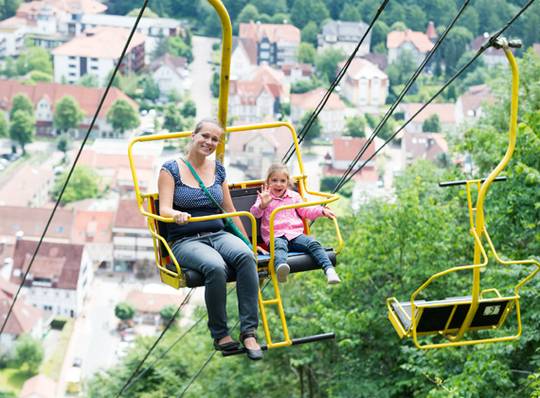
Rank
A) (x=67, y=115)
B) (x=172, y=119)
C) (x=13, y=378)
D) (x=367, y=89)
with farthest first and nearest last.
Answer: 1. (x=367, y=89)
2. (x=67, y=115)
3. (x=172, y=119)
4. (x=13, y=378)

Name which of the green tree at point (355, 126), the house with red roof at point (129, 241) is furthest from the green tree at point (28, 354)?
the green tree at point (355, 126)

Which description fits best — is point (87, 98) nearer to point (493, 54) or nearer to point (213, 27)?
point (213, 27)

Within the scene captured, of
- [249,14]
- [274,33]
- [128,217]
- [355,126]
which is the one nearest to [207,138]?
[128,217]

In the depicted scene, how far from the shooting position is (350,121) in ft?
275

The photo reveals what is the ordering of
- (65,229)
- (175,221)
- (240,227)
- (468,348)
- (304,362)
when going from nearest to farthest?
1. (175,221)
2. (240,227)
3. (468,348)
4. (304,362)
5. (65,229)

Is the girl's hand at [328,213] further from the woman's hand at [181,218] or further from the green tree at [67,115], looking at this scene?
the green tree at [67,115]

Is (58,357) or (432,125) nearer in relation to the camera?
(58,357)

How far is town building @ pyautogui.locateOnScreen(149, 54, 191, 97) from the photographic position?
91.2 m

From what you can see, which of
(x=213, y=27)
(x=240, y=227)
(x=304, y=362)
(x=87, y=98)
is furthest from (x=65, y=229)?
(x=240, y=227)

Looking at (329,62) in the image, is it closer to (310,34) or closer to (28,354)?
(310,34)

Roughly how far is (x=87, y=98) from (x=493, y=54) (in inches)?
1317

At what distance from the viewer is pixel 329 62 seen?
9625cm

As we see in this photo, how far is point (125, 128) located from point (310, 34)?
23.3 meters

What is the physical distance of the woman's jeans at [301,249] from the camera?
567 centimetres
